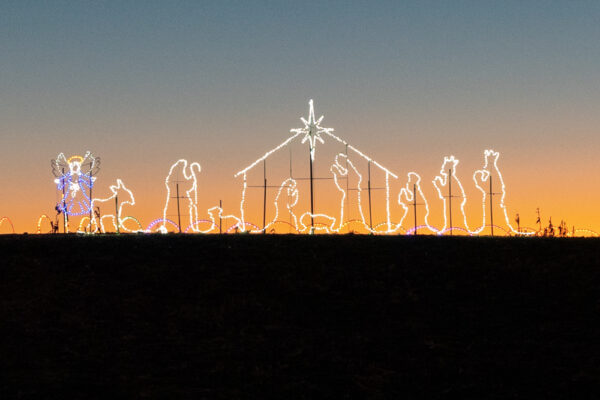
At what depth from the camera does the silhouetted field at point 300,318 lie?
1579 cm

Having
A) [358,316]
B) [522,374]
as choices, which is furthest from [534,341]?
[358,316]

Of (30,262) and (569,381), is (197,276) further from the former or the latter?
(569,381)

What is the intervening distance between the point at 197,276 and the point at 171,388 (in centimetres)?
699

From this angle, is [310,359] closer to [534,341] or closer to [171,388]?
[171,388]

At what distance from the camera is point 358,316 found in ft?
63.5

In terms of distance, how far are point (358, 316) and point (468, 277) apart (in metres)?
4.02

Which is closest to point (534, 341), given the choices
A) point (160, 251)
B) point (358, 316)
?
point (358, 316)

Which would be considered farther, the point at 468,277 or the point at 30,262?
the point at 30,262

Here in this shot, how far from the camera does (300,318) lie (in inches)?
754

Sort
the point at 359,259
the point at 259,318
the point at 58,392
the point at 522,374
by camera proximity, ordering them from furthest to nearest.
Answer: the point at 359,259 → the point at 259,318 → the point at 522,374 → the point at 58,392

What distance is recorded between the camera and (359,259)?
23547mm

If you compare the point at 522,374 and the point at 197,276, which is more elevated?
the point at 197,276

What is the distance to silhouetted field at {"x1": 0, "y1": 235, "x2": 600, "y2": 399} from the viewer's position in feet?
51.8

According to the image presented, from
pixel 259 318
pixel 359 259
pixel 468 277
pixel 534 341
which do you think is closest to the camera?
pixel 534 341
